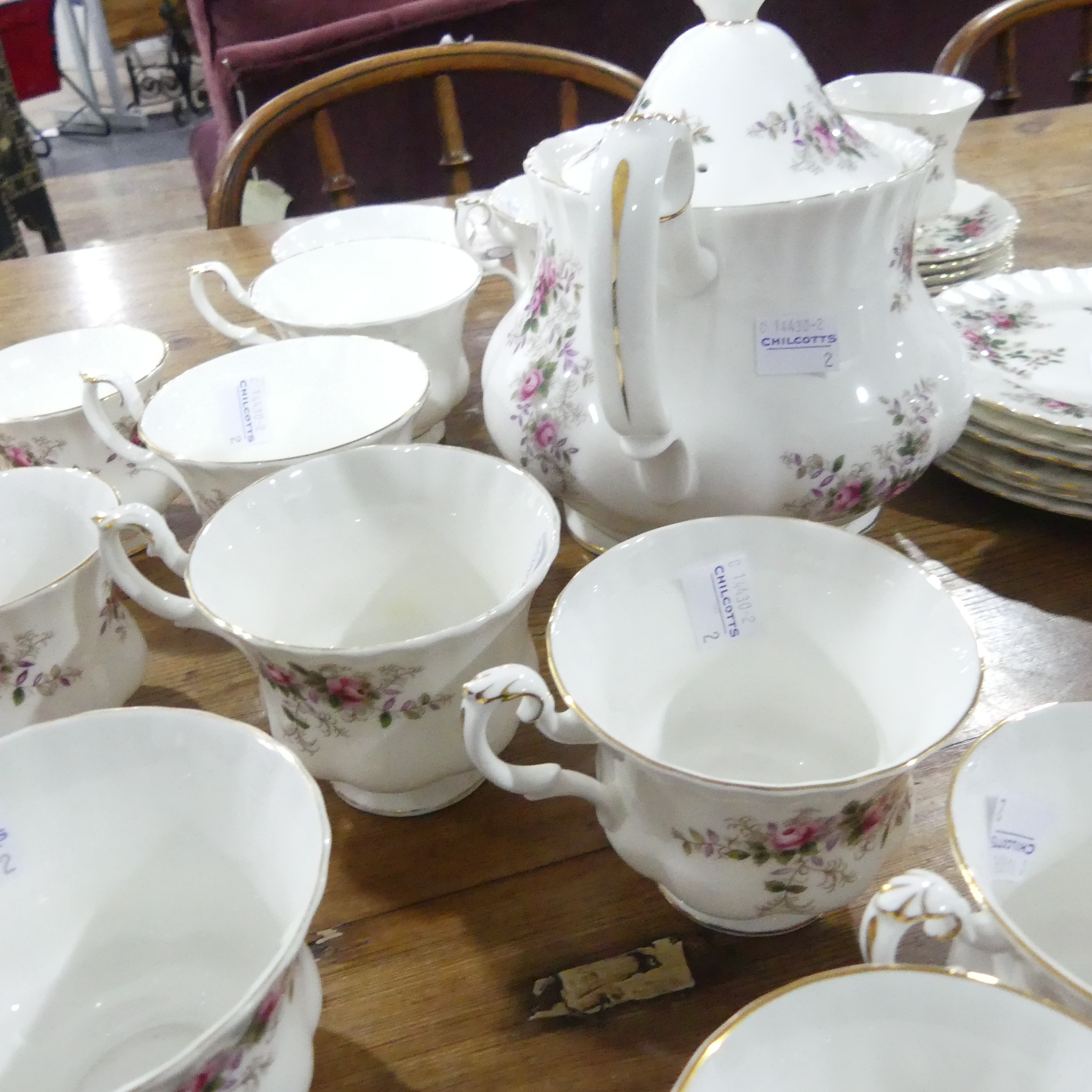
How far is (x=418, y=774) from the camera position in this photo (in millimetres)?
445

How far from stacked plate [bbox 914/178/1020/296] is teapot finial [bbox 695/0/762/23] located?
1.24ft

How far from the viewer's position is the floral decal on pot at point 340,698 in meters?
0.41

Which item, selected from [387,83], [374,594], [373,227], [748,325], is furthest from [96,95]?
[748,325]

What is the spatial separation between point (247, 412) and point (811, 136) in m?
0.40

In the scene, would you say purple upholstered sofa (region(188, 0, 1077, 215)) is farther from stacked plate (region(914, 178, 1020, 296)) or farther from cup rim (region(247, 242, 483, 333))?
stacked plate (region(914, 178, 1020, 296))

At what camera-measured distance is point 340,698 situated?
423mm

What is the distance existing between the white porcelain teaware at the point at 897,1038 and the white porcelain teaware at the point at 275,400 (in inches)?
15.7

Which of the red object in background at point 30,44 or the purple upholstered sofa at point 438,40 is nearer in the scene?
the purple upholstered sofa at point 438,40

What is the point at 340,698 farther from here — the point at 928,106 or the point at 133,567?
the point at 928,106

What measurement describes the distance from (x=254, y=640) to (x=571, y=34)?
156cm

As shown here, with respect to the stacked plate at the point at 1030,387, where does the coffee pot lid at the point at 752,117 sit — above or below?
above

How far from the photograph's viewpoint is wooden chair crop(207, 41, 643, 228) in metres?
1.15

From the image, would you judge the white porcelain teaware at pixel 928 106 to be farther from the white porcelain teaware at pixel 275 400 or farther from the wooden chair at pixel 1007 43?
the white porcelain teaware at pixel 275 400

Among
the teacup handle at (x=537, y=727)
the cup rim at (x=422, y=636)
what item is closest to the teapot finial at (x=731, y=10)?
the cup rim at (x=422, y=636)
